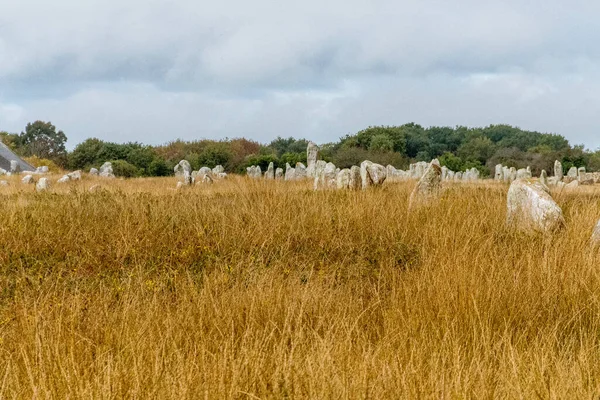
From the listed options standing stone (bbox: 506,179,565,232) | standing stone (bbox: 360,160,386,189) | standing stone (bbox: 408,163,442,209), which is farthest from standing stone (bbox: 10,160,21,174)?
standing stone (bbox: 506,179,565,232)

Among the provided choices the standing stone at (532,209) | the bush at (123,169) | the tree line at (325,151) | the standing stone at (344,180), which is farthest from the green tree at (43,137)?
the standing stone at (532,209)

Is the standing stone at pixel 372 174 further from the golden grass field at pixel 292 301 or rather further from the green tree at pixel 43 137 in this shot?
the green tree at pixel 43 137

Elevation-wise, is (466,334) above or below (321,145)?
below

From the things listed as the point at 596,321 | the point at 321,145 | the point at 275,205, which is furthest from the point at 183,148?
the point at 596,321

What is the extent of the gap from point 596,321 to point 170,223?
19.0ft

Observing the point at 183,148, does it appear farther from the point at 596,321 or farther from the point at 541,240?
the point at 596,321

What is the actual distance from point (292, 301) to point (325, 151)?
37.7 meters

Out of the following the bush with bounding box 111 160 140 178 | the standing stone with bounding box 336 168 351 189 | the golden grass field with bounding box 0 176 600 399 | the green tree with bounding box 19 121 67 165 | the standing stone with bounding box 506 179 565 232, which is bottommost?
the golden grass field with bounding box 0 176 600 399

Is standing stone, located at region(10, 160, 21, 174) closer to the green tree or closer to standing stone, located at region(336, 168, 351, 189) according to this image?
standing stone, located at region(336, 168, 351, 189)

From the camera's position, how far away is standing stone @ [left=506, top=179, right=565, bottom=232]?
8.32m

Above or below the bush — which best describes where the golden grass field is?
below

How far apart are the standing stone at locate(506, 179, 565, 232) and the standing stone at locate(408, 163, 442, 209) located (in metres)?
1.81

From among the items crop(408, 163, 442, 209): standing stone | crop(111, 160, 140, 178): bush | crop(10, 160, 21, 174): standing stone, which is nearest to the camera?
crop(408, 163, 442, 209): standing stone

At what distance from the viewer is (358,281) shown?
643 cm
